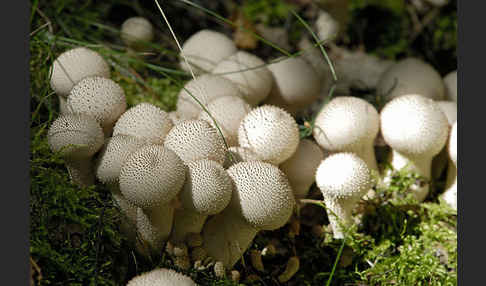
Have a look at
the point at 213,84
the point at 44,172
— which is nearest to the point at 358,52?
the point at 213,84

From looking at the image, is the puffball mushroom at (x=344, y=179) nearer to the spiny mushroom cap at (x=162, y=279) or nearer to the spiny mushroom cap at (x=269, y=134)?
the spiny mushroom cap at (x=269, y=134)

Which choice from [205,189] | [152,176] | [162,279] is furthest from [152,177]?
[162,279]

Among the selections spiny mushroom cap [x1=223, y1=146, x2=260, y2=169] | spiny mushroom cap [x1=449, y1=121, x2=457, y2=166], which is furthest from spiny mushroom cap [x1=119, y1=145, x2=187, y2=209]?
spiny mushroom cap [x1=449, y1=121, x2=457, y2=166]

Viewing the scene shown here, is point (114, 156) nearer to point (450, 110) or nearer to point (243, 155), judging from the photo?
point (243, 155)

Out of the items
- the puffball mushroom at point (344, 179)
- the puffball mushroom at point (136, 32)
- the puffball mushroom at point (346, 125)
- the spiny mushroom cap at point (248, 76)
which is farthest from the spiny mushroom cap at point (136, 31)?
the puffball mushroom at point (344, 179)

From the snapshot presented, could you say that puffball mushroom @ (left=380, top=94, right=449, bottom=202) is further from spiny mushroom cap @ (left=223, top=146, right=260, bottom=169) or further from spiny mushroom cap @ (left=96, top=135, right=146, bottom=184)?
spiny mushroom cap @ (left=96, top=135, right=146, bottom=184)
